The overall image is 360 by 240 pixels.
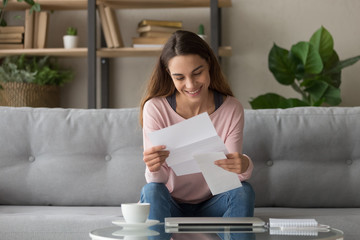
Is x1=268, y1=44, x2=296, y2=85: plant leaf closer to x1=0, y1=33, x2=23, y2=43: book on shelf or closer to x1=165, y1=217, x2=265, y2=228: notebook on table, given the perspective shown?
x1=0, y1=33, x2=23, y2=43: book on shelf

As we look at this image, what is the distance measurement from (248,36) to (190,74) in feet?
7.12

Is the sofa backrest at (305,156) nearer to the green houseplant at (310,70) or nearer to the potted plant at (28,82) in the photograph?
the green houseplant at (310,70)

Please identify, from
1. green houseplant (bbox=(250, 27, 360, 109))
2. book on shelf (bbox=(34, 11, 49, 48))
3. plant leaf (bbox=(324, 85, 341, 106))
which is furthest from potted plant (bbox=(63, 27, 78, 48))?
plant leaf (bbox=(324, 85, 341, 106))

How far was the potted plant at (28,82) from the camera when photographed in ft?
11.6

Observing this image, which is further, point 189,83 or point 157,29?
point 157,29

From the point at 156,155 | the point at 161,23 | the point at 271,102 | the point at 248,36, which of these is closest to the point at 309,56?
the point at 271,102

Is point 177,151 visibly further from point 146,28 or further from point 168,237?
point 146,28

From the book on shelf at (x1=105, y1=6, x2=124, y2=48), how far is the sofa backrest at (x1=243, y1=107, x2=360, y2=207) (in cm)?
161

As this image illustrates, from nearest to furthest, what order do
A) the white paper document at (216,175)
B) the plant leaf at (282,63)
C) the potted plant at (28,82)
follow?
the white paper document at (216,175), the plant leaf at (282,63), the potted plant at (28,82)

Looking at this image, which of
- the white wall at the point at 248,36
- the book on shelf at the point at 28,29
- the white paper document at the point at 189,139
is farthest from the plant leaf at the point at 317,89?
the white paper document at the point at 189,139

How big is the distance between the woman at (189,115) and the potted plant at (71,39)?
1.83 metres

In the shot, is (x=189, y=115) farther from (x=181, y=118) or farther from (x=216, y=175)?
(x=216, y=175)

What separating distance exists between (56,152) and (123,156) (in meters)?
0.27

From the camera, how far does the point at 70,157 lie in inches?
86.8
